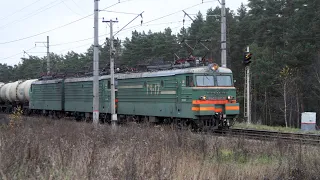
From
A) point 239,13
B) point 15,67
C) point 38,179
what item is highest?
point 239,13

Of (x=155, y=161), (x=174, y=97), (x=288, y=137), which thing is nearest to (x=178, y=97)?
(x=174, y=97)

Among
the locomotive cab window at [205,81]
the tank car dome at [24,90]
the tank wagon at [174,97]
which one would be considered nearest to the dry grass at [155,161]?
the tank wagon at [174,97]

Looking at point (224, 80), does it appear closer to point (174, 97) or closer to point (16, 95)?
point (174, 97)

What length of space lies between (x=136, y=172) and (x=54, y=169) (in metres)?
1.39

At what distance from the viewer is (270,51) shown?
48.5 m

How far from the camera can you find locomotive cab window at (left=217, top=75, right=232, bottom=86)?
63.0 ft

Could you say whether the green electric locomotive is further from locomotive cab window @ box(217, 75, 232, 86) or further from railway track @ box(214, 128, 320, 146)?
railway track @ box(214, 128, 320, 146)

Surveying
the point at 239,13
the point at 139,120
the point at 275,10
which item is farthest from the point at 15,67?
the point at 139,120

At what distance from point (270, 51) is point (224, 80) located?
102 feet

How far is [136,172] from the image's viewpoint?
682cm

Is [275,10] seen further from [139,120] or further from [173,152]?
[173,152]

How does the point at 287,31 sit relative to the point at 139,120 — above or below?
above

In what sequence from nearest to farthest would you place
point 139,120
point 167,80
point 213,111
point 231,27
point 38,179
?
point 38,179 < point 213,111 < point 167,80 < point 139,120 < point 231,27

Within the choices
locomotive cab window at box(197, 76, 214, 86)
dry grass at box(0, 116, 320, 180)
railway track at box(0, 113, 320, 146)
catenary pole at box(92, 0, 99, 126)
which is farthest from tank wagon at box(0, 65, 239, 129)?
dry grass at box(0, 116, 320, 180)
